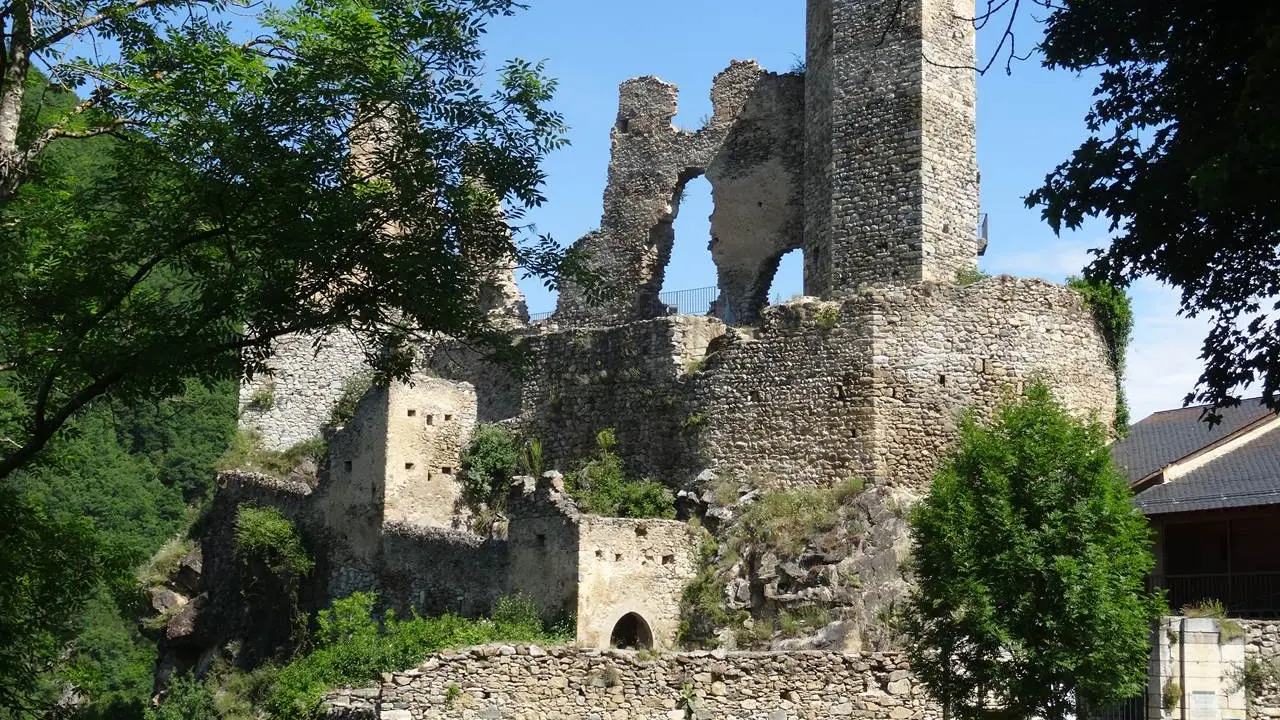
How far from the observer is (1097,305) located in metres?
27.6

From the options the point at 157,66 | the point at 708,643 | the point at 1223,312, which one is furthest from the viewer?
the point at 708,643

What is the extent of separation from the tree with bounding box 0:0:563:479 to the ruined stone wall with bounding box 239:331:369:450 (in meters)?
19.8

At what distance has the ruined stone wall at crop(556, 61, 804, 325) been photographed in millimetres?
32875

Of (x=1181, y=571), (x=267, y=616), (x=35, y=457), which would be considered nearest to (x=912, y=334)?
(x=1181, y=571)

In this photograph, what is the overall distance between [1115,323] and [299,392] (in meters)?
18.6

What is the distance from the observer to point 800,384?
27.3 m

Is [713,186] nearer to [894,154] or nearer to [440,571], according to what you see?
[894,154]

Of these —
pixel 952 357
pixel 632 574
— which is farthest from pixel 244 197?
pixel 952 357

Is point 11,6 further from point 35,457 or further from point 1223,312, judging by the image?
point 1223,312

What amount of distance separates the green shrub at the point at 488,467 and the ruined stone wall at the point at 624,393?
34.7 inches

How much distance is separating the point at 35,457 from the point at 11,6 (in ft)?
15.1

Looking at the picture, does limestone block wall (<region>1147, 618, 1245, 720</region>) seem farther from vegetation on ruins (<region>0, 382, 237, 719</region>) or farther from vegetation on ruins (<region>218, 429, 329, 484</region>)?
vegetation on ruins (<region>218, 429, 329, 484</region>)

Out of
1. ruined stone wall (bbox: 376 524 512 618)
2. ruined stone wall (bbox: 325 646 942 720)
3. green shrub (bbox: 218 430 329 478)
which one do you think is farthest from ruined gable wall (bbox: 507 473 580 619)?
green shrub (bbox: 218 430 329 478)

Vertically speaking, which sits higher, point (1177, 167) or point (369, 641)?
point (1177, 167)
